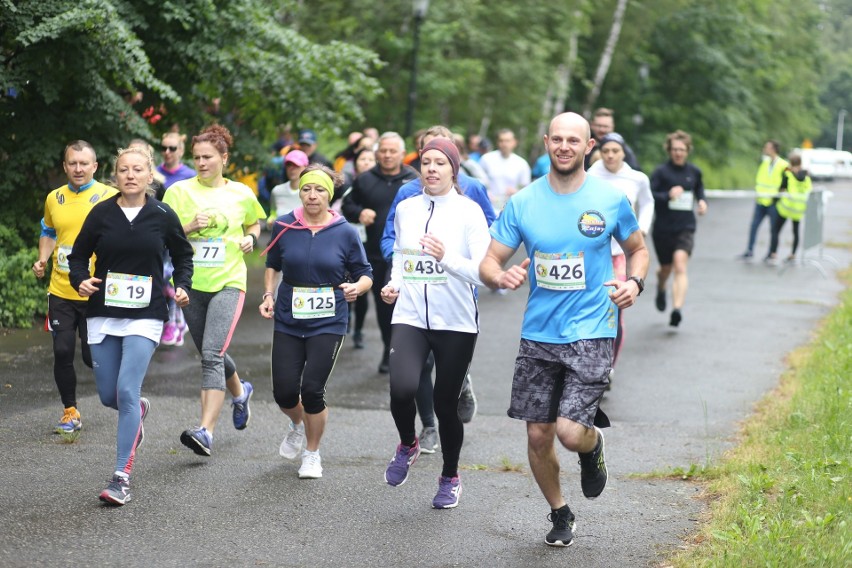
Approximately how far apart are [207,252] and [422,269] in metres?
1.64

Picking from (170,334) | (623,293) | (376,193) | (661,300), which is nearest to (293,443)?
(623,293)

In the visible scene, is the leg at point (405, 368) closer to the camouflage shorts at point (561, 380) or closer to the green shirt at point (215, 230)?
the camouflage shorts at point (561, 380)

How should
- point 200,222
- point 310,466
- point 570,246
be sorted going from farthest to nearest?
1. point 200,222
2. point 310,466
3. point 570,246

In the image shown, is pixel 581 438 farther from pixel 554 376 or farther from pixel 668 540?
pixel 668 540

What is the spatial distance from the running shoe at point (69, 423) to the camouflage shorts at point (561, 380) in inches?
137

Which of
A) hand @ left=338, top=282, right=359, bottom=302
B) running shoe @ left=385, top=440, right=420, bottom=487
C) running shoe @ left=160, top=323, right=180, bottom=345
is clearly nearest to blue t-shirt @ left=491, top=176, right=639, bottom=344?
running shoe @ left=385, top=440, right=420, bottom=487

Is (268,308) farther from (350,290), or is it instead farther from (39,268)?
(39,268)

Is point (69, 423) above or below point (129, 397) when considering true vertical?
below

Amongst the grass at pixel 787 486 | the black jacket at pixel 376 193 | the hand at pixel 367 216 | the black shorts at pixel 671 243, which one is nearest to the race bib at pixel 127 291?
the grass at pixel 787 486

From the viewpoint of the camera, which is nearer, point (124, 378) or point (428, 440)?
point (124, 378)

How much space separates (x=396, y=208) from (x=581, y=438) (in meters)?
1.89

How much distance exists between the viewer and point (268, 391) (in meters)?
9.92

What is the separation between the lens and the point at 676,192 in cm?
1293

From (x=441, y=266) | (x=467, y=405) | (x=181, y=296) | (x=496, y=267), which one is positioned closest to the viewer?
(x=496, y=267)
